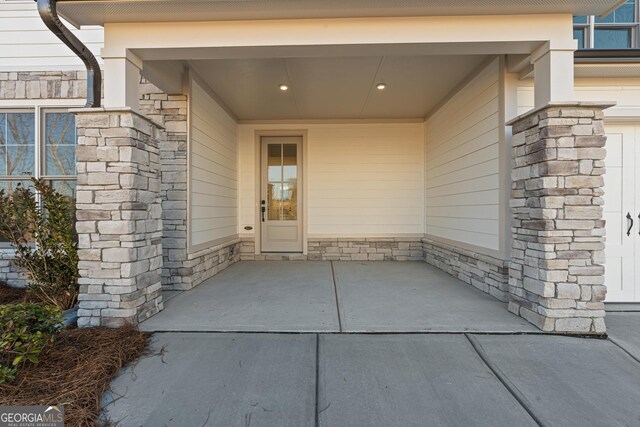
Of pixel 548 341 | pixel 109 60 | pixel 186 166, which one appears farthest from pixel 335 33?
pixel 548 341

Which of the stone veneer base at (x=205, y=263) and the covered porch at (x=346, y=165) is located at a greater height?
the covered porch at (x=346, y=165)

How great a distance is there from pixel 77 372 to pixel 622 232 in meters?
4.96

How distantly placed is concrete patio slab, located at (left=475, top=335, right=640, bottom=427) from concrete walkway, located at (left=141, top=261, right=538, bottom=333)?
24cm

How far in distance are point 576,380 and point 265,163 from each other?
16.9 feet

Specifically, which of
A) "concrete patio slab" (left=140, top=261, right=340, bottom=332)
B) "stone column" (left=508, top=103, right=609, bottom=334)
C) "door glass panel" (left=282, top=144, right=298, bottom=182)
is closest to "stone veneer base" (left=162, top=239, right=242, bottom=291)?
"concrete patio slab" (left=140, top=261, right=340, bottom=332)

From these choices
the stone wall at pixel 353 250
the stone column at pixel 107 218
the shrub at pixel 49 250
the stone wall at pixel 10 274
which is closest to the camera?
the stone column at pixel 107 218

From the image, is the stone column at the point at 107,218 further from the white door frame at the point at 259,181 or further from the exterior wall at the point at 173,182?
the white door frame at the point at 259,181

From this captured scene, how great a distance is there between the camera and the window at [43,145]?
396cm

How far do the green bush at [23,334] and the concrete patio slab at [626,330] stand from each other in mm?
4054

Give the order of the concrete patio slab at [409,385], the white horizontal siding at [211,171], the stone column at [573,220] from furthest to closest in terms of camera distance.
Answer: the white horizontal siding at [211,171], the stone column at [573,220], the concrete patio slab at [409,385]

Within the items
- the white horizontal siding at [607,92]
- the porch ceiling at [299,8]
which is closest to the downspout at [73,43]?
the porch ceiling at [299,8]

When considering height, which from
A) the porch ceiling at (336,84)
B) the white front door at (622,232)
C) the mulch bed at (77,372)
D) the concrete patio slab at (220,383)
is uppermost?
the porch ceiling at (336,84)

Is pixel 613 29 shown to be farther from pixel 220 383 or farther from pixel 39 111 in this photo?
pixel 39 111

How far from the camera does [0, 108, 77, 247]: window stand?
3957 millimetres
